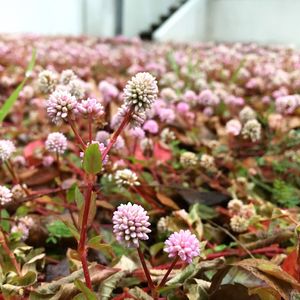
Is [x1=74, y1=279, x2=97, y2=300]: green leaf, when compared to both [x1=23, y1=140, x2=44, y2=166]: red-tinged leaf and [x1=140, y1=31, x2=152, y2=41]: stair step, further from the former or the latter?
[x1=140, y1=31, x2=152, y2=41]: stair step

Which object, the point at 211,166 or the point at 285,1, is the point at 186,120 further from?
the point at 285,1

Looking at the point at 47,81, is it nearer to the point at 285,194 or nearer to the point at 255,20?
the point at 285,194

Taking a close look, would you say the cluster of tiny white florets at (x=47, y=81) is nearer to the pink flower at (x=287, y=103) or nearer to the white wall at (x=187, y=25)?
the pink flower at (x=287, y=103)

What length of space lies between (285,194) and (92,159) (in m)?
0.56

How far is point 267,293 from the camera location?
1.77ft

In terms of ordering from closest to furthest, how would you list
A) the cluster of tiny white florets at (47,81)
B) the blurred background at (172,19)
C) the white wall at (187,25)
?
the cluster of tiny white florets at (47,81), the blurred background at (172,19), the white wall at (187,25)

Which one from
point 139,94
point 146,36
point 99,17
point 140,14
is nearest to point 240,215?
point 139,94

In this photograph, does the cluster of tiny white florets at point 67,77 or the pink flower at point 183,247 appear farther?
the cluster of tiny white florets at point 67,77

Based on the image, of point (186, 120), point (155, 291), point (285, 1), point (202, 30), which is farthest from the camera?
point (202, 30)

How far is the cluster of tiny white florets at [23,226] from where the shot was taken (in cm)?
71

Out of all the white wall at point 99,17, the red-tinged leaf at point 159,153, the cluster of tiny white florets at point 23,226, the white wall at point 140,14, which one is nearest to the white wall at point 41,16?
the white wall at point 99,17

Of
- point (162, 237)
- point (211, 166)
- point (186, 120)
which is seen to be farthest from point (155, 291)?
point (186, 120)

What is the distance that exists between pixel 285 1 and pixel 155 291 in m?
9.12

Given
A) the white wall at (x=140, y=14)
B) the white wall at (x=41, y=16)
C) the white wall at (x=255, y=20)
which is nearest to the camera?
the white wall at (x=41, y=16)
